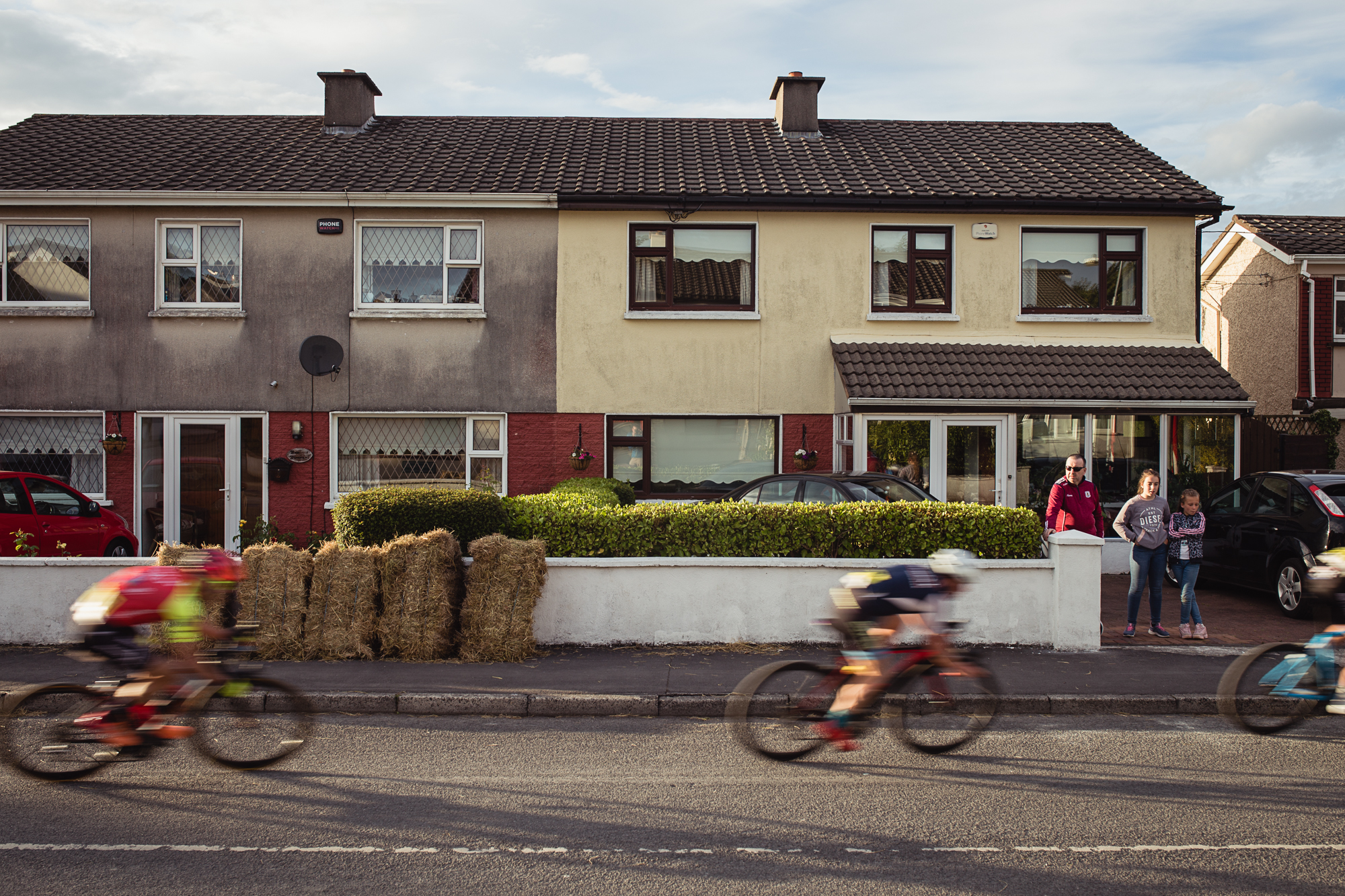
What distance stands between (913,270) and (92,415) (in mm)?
12396

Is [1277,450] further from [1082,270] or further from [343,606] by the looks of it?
[343,606]

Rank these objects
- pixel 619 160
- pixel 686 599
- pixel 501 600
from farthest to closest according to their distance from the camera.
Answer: pixel 619 160
pixel 686 599
pixel 501 600

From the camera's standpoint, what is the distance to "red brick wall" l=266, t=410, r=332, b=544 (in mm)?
13812

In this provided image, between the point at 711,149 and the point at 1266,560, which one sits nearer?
the point at 1266,560

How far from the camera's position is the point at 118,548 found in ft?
40.9

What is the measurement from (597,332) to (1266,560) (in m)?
8.94

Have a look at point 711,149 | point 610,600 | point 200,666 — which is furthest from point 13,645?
point 711,149

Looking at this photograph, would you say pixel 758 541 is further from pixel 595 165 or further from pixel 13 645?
pixel 595 165

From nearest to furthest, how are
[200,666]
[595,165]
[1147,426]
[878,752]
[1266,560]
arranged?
[200,666]
[878,752]
[1266,560]
[1147,426]
[595,165]

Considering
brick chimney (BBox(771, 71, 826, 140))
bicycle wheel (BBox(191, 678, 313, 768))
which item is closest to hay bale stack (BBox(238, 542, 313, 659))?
bicycle wheel (BBox(191, 678, 313, 768))

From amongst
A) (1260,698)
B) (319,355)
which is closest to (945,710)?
(1260,698)

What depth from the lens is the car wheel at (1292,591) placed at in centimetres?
964

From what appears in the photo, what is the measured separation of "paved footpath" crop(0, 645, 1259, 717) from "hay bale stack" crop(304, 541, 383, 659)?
0.19 metres

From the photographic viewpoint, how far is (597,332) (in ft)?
46.1
